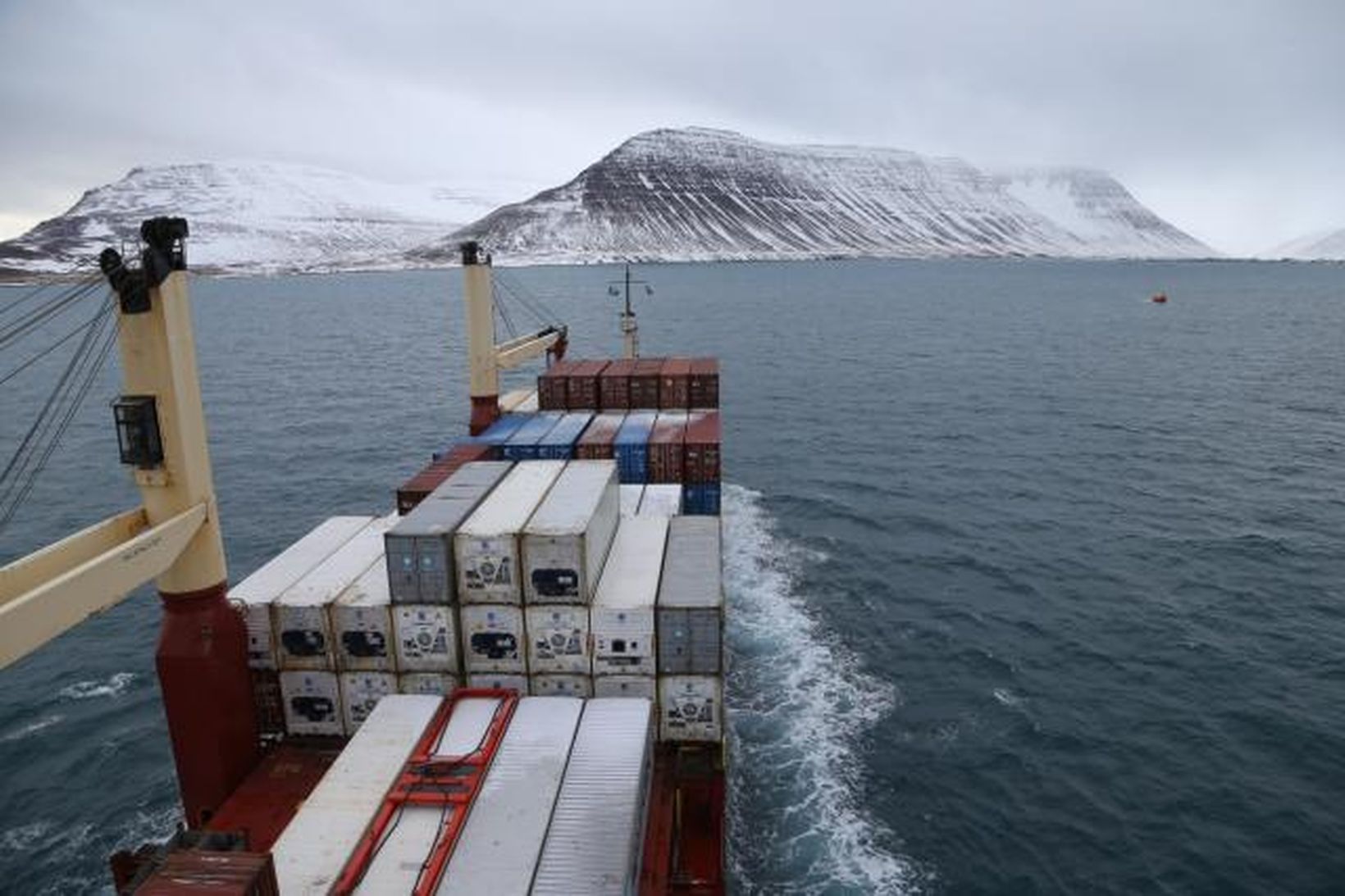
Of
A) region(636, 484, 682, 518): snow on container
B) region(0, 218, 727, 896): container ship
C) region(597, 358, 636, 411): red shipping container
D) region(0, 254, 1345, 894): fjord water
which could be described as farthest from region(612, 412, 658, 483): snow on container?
region(0, 218, 727, 896): container ship

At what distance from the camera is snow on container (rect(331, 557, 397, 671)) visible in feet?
78.7

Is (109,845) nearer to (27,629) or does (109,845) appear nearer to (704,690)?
(27,629)

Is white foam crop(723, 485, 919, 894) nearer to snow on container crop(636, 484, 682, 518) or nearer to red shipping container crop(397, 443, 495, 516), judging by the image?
snow on container crop(636, 484, 682, 518)

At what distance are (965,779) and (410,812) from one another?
66.9 feet

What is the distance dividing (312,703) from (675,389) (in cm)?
2872

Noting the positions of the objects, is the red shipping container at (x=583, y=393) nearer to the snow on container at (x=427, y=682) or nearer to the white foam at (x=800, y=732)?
the white foam at (x=800, y=732)

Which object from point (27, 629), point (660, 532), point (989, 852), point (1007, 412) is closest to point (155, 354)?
point (27, 629)

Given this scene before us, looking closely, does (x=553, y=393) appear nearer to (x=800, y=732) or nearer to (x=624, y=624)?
(x=800, y=732)

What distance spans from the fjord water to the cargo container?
19.5ft

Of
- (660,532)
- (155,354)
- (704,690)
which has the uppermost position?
(155,354)

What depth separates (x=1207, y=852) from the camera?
26.5 metres

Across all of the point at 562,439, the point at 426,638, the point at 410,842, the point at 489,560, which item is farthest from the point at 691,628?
the point at 562,439

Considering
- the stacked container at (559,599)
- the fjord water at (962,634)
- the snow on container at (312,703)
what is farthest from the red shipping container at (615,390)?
the snow on container at (312,703)

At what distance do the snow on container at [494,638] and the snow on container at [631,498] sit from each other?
970 cm
